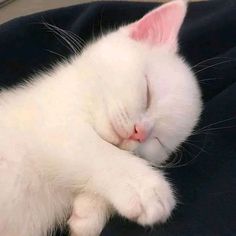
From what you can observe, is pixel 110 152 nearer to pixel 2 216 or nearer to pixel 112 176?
pixel 112 176

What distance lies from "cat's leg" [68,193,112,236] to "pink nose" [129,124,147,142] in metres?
0.16

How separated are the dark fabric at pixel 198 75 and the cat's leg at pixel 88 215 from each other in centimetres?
5

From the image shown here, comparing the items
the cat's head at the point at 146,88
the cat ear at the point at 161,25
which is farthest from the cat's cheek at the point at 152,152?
the cat ear at the point at 161,25

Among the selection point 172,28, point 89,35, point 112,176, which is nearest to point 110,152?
point 112,176

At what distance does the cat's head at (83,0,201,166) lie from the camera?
3.48 ft

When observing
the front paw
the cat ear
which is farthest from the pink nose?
the cat ear

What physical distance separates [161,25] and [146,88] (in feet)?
0.81

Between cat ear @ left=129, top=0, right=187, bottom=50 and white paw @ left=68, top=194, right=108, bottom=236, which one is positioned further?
cat ear @ left=129, top=0, right=187, bottom=50

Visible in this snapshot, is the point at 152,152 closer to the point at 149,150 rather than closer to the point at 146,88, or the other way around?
the point at 149,150

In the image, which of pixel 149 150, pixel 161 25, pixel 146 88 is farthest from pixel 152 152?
pixel 161 25

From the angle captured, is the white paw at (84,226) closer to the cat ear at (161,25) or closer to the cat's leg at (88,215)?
the cat's leg at (88,215)

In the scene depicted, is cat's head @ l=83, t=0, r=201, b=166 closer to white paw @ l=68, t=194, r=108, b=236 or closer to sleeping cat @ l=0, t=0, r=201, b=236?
sleeping cat @ l=0, t=0, r=201, b=236

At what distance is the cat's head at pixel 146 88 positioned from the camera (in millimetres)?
1061

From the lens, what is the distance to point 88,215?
3.35ft
